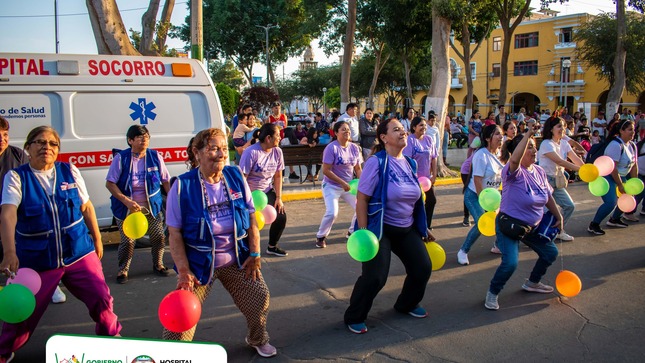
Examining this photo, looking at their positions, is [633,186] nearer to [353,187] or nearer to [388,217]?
[353,187]

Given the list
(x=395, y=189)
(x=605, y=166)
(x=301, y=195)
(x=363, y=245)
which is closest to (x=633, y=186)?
(x=605, y=166)

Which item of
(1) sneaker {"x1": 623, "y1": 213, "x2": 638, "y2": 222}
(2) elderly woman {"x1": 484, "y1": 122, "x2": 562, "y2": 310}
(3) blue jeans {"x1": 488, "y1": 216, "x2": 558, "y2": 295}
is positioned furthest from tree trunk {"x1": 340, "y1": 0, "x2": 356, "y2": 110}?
(3) blue jeans {"x1": 488, "y1": 216, "x2": 558, "y2": 295}

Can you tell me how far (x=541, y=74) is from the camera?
49688 millimetres

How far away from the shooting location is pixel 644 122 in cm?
1568

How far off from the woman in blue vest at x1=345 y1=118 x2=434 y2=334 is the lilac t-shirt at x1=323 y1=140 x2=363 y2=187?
2.47m

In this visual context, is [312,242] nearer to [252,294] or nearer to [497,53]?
[252,294]

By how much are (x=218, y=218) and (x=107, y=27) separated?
332 inches

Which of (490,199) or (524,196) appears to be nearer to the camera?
(524,196)

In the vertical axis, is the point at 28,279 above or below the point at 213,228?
below

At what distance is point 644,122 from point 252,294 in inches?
619

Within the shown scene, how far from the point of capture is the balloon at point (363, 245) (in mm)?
4125

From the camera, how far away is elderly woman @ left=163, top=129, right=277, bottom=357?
3.42 meters

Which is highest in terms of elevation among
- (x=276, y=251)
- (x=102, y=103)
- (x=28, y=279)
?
(x=102, y=103)

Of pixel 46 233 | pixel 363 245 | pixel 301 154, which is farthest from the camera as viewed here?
pixel 301 154
